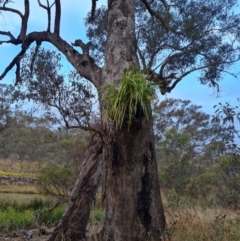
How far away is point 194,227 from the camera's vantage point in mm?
4707

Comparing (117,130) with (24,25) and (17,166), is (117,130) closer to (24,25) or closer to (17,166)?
(24,25)

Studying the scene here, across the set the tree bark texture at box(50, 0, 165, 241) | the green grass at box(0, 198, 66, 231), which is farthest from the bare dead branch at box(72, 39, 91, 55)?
the green grass at box(0, 198, 66, 231)

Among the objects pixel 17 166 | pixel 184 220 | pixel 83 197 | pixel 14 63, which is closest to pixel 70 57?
pixel 14 63

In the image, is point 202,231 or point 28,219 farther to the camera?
point 28,219

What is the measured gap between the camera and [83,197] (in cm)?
647

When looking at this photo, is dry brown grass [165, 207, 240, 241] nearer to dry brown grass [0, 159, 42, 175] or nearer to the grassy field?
the grassy field

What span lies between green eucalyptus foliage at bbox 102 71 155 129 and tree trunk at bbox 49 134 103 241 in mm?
2364

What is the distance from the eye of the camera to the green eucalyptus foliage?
13.2ft

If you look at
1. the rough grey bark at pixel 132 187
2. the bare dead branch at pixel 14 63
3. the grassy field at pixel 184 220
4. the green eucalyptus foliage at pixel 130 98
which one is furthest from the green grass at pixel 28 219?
the green eucalyptus foliage at pixel 130 98

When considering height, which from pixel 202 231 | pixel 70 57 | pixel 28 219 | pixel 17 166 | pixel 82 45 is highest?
pixel 17 166

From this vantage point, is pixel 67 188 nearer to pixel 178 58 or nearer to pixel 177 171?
pixel 177 171

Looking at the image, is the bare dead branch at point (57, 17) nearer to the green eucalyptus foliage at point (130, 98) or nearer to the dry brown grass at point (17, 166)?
the green eucalyptus foliage at point (130, 98)

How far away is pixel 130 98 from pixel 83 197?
2897 millimetres

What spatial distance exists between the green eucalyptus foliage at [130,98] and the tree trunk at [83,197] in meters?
2.36
